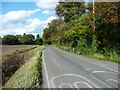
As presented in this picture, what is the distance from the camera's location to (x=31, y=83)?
489cm

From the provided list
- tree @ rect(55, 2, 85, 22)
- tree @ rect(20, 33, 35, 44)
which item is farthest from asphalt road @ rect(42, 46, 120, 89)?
tree @ rect(20, 33, 35, 44)

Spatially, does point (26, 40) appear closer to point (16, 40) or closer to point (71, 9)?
point (16, 40)

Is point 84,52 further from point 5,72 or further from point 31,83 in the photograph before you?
point 31,83

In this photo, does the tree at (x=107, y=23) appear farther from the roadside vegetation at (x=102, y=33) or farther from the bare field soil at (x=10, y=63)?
the bare field soil at (x=10, y=63)

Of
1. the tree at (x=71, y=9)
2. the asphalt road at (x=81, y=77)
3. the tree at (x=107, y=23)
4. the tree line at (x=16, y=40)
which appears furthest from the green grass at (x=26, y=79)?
the tree line at (x=16, y=40)

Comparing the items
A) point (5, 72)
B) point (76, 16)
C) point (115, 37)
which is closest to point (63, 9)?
point (76, 16)

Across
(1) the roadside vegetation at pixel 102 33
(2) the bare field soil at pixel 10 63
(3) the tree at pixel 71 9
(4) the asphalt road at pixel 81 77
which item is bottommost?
(2) the bare field soil at pixel 10 63

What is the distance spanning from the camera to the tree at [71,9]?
29663 mm

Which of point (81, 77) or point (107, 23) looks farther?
point (107, 23)

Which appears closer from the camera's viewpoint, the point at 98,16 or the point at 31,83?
the point at 31,83

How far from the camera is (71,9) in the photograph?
3023cm

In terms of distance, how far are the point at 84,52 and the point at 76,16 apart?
559 inches

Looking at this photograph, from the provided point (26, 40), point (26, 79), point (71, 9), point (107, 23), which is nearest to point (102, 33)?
point (107, 23)

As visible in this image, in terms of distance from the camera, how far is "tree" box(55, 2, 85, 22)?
29.7 metres
